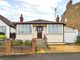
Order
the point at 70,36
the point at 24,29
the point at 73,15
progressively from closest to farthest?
the point at 24,29, the point at 70,36, the point at 73,15

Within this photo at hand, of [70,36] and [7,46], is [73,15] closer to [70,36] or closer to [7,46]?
[70,36]

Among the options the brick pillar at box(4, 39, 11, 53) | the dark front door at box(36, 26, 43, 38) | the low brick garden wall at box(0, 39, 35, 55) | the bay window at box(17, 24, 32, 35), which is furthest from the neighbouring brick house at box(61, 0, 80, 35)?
the brick pillar at box(4, 39, 11, 53)

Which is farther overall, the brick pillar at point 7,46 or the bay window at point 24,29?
the bay window at point 24,29

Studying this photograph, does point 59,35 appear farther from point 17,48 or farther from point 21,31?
point 17,48

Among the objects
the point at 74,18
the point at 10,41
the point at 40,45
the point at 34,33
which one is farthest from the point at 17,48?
the point at 74,18

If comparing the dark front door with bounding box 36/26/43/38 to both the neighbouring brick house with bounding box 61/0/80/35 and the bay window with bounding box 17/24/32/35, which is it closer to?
the bay window with bounding box 17/24/32/35

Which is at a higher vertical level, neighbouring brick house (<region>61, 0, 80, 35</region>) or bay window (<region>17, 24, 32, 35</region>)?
neighbouring brick house (<region>61, 0, 80, 35</region>)

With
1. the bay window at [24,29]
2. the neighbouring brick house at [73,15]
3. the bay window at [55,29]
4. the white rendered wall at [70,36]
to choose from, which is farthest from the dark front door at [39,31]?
the neighbouring brick house at [73,15]

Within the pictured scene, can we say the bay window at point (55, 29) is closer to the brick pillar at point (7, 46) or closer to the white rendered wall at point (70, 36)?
the white rendered wall at point (70, 36)

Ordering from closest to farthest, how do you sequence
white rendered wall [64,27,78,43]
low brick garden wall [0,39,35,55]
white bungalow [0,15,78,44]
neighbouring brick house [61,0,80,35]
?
low brick garden wall [0,39,35,55]
white bungalow [0,15,78,44]
white rendered wall [64,27,78,43]
neighbouring brick house [61,0,80,35]

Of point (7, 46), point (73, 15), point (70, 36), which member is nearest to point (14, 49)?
point (7, 46)

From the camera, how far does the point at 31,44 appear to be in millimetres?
35750

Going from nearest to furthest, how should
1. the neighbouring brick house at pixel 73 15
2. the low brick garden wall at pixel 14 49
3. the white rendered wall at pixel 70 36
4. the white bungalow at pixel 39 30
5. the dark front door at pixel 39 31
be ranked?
the low brick garden wall at pixel 14 49 → the white bungalow at pixel 39 30 → the dark front door at pixel 39 31 → the white rendered wall at pixel 70 36 → the neighbouring brick house at pixel 73 15

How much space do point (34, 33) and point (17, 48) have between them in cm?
1487
